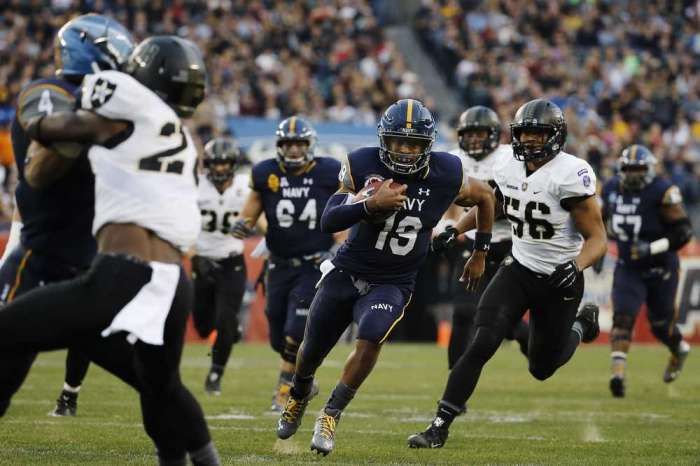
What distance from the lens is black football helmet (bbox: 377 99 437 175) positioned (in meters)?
6.17

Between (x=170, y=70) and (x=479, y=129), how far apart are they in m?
4.71

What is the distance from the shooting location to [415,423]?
7.58 metres

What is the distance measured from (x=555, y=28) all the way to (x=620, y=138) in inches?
154

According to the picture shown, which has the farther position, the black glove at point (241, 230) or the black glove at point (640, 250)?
the black glove at point (640, 250)

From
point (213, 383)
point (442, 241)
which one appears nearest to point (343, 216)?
point (442, 241)

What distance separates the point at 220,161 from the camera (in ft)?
33.8

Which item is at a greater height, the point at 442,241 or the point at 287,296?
the point at 442,241

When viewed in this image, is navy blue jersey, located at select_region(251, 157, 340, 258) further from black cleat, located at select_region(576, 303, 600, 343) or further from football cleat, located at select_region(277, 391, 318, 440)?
football cleat, located at select_region(277, 391, 318, 440)

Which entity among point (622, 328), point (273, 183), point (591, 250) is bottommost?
point (622, 328)

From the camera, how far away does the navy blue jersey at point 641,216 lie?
1043 cm

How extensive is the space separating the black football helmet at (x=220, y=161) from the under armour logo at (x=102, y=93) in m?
5.97

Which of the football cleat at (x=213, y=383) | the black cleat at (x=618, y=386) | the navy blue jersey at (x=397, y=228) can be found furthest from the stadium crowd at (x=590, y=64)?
the navy blue jersey at (x=397, y=228)

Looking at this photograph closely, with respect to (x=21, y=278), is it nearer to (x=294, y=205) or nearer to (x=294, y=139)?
(x=294, y=205)

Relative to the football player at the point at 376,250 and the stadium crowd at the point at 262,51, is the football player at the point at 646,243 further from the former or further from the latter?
the stadium crowd at the point at 262,51
